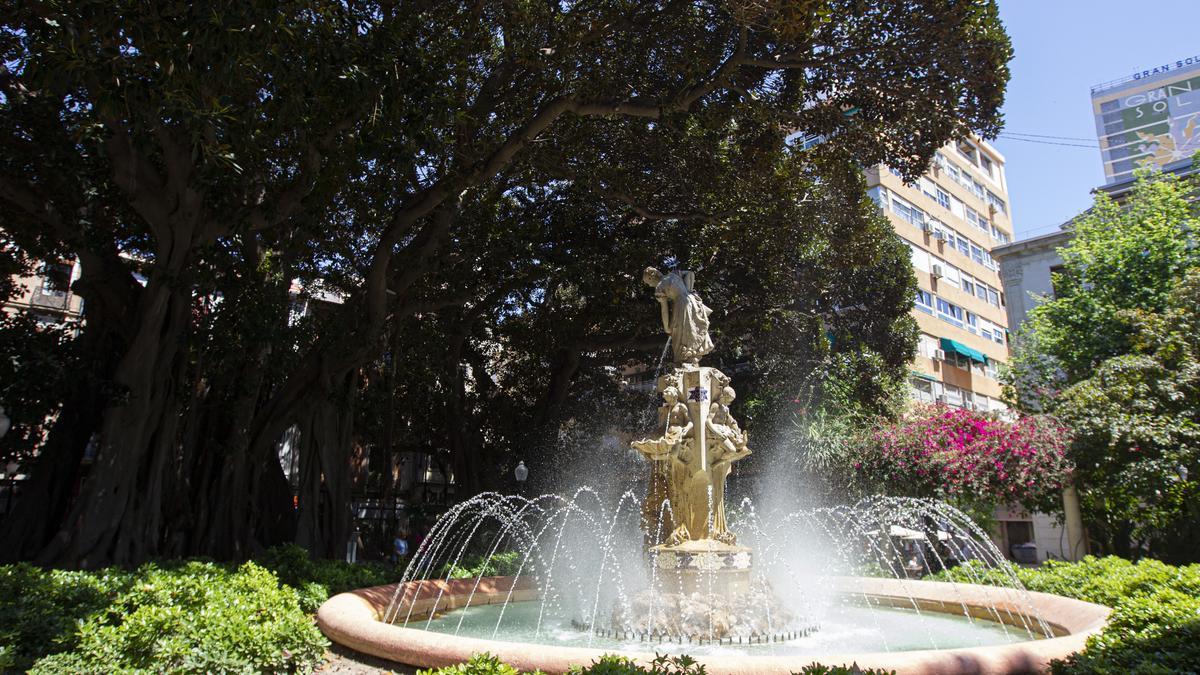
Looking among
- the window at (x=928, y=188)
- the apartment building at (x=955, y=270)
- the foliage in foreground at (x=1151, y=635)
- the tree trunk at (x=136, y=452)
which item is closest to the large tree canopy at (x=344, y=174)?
the tree trunk at (x=136, y=452)

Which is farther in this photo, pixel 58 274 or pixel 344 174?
pixel 58 274

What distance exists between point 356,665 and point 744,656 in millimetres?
3214

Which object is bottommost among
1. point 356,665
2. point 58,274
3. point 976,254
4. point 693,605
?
point 356,665

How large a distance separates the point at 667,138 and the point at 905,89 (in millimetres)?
4168

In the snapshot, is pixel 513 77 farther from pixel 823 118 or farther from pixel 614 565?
pixel 614 565

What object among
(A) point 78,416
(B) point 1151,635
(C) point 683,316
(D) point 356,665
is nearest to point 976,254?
(C) point 683,316

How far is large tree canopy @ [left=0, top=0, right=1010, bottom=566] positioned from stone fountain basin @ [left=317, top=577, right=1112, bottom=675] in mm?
4426

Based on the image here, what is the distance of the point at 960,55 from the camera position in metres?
11.1

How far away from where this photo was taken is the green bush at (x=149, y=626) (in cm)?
533

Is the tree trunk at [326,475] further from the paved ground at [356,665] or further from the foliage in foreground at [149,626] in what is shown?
the paved ground at [356,665]

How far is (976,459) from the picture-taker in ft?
54.3

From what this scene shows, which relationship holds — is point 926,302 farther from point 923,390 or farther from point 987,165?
point 987,165

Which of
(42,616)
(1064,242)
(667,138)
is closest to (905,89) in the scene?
(667,138)

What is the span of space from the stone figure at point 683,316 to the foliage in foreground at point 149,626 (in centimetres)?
549
